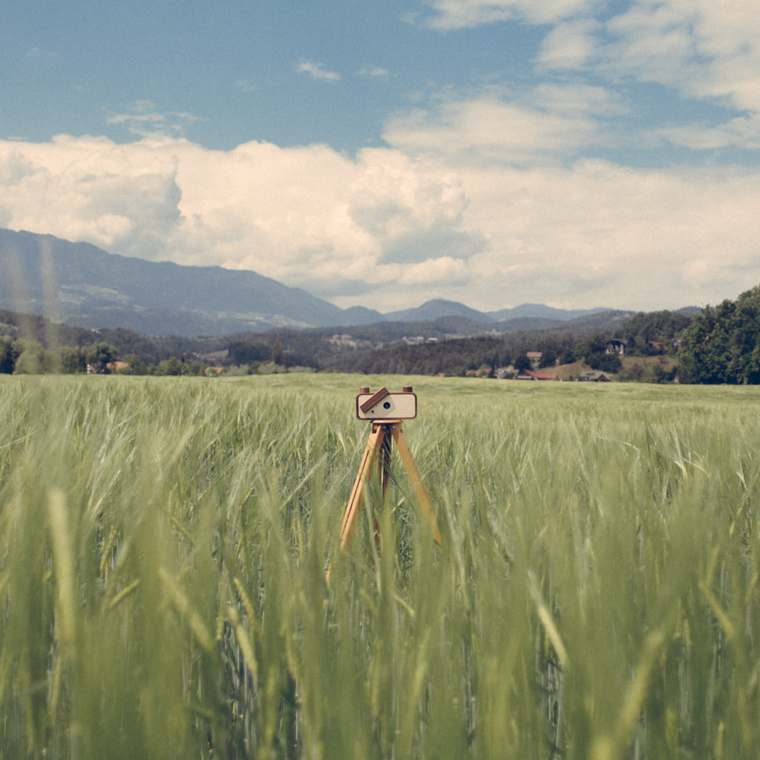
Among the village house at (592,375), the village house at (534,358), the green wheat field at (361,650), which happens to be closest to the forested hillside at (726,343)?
the village house at (592,375)

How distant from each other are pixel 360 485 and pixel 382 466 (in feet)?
0.39

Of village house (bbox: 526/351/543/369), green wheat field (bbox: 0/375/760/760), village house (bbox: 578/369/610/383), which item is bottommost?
village house (bbox: 578/369/610/383)

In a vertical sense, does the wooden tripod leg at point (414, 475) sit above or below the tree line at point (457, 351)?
below

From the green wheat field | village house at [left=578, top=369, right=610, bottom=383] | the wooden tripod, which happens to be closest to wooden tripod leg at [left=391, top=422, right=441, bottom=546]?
the wooden tripod

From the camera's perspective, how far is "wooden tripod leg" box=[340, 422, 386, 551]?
1.04m

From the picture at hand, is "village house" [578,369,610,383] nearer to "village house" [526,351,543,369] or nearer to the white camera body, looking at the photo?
"village house" [526,351,543,369]

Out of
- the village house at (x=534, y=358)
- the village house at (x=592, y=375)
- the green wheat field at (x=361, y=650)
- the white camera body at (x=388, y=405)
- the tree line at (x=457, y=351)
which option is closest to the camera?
the green wheat field at (x=361, y=650)

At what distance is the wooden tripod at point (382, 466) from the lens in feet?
3.60

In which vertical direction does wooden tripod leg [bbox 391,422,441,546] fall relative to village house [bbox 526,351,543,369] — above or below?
below

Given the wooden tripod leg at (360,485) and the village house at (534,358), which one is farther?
the village house at (534,358)

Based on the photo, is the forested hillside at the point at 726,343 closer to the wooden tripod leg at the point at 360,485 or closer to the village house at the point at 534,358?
the village house at the point at 534,358

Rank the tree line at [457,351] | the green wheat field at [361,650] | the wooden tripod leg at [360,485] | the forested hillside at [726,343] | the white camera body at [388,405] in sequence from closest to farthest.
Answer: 1. the green wheat field at [361,650]
2. the wooden tripod leg at [360,485]
3. the white camera body at [388,405]
4. the tree line at [457,351]
5. the forested hillside at [726,343]

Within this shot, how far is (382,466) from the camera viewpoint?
1274mm

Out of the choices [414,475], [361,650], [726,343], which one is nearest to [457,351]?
[726,343]
